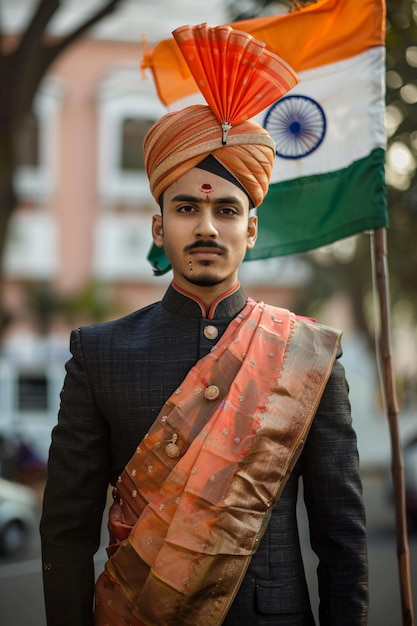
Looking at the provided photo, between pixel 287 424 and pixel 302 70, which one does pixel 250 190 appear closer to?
pixel 287 424

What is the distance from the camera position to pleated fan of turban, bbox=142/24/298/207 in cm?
294

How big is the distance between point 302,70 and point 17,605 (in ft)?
15.8

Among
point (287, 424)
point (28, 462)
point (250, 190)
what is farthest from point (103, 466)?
point (28, 462)

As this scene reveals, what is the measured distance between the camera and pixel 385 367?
4.06 metres

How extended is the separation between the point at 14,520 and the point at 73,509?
10116mm

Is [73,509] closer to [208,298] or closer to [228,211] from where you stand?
[208,298]

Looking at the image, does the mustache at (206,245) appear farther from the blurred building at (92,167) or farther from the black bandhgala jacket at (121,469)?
the blurred building at (92,167)

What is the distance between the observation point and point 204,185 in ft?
9.64

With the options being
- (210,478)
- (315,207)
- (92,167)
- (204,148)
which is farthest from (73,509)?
(92,167)

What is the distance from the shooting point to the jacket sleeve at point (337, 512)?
9.45 feet

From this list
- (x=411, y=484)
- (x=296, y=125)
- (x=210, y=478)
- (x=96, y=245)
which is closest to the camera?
(x=210, y=478)

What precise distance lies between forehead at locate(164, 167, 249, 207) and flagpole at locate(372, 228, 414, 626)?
4.26 feet

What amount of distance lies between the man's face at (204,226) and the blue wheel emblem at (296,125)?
1634mm

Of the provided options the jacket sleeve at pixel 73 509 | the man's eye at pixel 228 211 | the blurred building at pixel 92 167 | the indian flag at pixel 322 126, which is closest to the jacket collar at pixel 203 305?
the man's eye at pixel 228 211
